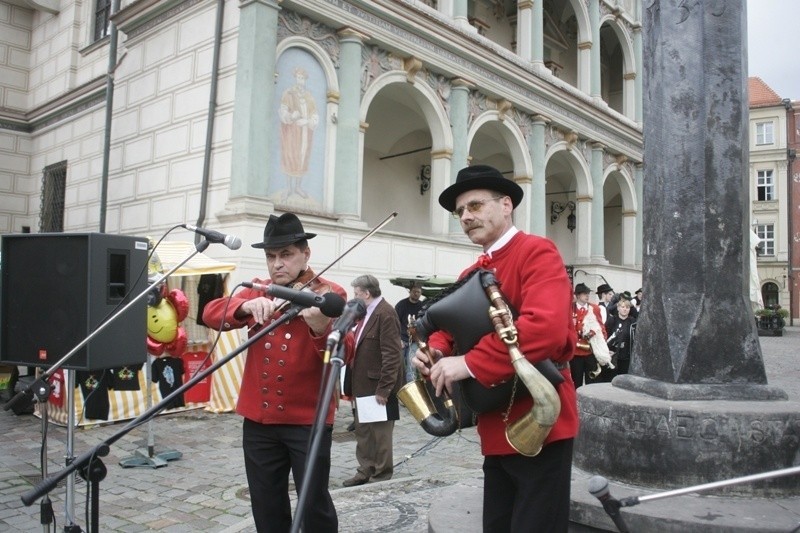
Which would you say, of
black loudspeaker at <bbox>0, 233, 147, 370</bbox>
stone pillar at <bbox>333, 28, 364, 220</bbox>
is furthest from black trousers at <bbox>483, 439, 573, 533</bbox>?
stone pillar at <bbox>333, 28, 364, 220</bbox>

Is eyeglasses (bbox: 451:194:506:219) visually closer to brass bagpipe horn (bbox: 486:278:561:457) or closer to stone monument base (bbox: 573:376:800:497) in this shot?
brass bagpipe horn (bbox: 486:278:561:457)

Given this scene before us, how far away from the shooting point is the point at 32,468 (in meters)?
6.73

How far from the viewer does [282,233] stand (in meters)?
3.46

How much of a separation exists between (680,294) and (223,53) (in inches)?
402

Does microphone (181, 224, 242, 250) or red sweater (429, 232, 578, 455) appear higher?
microphone (181, 224, 242, 250)

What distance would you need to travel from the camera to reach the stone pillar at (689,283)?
349cm

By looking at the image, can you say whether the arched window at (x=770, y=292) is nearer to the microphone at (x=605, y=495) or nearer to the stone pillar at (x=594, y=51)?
the stone pillar at (x=594, y=51)

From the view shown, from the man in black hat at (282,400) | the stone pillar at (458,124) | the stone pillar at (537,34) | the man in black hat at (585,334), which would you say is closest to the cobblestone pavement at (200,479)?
the man in black hat at (282,400)

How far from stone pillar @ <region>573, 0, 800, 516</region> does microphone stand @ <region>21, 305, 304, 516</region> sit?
215cm

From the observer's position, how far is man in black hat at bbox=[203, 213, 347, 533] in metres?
3.37

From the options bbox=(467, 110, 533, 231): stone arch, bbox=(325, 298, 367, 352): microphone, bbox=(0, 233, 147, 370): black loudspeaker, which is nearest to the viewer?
bbox=(325, 298, 367, 352): microphone

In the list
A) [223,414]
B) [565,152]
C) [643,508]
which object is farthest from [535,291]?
[565,152]

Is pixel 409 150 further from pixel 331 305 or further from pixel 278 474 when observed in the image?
pixel 331 305

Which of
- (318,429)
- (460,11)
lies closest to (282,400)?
(318,429)
